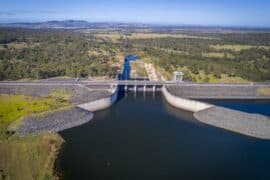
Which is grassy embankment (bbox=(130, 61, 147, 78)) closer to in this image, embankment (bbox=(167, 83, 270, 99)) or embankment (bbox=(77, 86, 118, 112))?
embankment (bbox=(167, 83, 270, 99))

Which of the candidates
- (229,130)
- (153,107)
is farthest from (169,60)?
(229,130)

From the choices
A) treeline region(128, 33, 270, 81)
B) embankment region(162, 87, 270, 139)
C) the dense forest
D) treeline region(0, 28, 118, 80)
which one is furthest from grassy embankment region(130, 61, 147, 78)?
embankment region(162, 87, 270, 139)

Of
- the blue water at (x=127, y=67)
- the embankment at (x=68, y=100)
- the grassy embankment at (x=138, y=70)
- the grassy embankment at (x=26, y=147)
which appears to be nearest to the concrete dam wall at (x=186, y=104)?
the embankment at (x=68, y=100)

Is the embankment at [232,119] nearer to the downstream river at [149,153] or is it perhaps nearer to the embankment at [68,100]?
the downstream river at [149,153]

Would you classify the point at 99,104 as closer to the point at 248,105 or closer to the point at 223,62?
the point at 248,105

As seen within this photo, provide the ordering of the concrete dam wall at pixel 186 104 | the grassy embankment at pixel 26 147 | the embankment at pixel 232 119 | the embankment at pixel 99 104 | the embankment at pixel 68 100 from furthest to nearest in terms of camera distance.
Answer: the concrete dam wall at pixel 186 104 < the embankment at pixel 99 104 < the embankment at pixel 232 119 < the embankment at pixel 68 100 < the grassy embankment at pixel 26 147

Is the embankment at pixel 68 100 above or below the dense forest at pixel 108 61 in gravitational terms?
below
